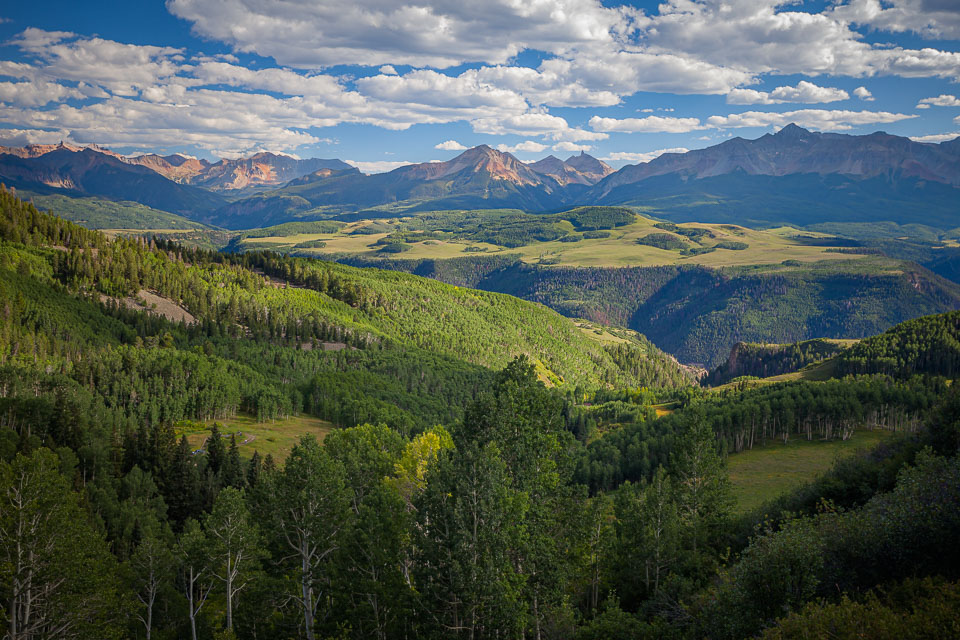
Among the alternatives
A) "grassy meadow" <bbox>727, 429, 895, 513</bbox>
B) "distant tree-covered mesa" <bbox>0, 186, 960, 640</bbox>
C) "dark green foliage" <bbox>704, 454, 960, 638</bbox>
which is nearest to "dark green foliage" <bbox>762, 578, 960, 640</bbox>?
"distant tree-covered mesa" <bbox>0, 186, 960, 640</bbox>

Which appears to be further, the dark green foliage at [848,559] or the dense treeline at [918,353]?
the dense treeline at [918,353]

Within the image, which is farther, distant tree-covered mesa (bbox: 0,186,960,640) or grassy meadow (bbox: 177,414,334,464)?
grassy meadow (bbox: 177,414,334,464)

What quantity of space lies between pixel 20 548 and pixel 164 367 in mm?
108046

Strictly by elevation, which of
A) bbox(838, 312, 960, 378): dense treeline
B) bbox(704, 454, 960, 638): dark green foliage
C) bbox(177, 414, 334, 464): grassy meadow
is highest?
bbox(704, 454, 960, 638): dark green foliage

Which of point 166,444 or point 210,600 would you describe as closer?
point 210,600

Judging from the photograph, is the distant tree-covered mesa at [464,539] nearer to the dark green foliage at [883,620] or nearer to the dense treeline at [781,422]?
the dark green foliage at [883,620]

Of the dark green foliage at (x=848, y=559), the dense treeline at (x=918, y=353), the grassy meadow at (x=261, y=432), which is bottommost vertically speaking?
the grassy meadow at (x=261, y=432)

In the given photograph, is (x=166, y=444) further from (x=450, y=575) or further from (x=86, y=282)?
(x=86, y=282)

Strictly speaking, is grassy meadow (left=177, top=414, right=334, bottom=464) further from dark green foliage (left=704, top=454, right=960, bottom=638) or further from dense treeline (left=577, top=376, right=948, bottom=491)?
dark green foliage (left=704, top=454, right=960, bottom=638)

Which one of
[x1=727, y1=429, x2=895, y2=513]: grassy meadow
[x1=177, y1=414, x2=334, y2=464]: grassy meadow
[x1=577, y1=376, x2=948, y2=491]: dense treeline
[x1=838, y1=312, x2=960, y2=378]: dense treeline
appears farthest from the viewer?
[x1=838, y1=312, x2=960, y2=378]: dense treeline

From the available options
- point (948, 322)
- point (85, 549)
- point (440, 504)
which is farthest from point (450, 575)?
point (948, 322)

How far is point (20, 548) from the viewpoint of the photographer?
34500mm

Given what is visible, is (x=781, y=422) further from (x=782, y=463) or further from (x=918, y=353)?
(x=918, y=353)

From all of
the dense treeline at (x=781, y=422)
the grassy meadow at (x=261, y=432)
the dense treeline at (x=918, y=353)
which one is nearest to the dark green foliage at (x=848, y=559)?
the dense treeline at (x=781, y=422)
